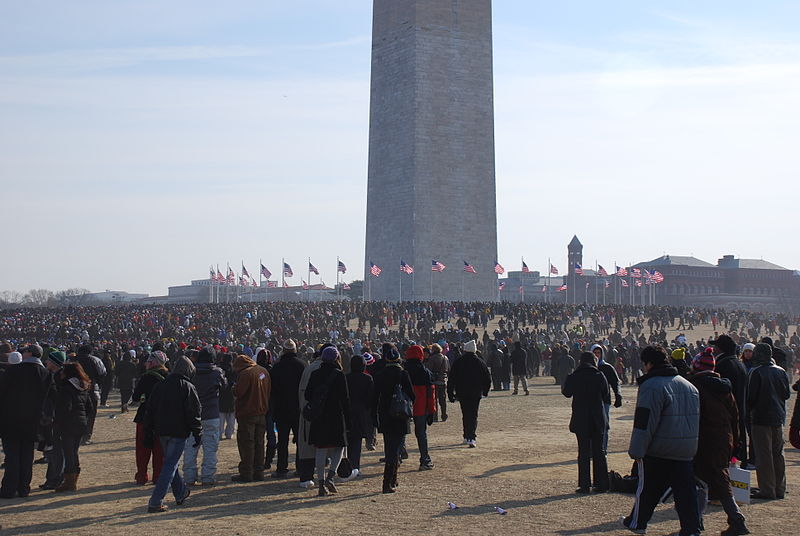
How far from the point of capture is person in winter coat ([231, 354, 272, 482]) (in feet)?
36.1

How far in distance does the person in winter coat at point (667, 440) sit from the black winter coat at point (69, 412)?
5960mm

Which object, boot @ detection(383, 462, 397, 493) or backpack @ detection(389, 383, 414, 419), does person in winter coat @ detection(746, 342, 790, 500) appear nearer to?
backpack @ detection(389, 383, 414, 419)

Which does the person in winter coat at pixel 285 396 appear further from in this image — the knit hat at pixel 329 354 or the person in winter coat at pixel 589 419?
the person in winter coat at pixel 589 419

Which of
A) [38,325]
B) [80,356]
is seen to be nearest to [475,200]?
[38,325]

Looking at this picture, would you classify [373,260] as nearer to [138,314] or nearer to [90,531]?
[138,314]

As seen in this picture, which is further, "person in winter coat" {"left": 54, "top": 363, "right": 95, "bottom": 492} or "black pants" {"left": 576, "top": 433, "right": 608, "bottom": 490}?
"person in winter coat" {"left": 54, "top": 363, "right": 95, "bottom": 492}

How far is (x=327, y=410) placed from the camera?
33.3 feet

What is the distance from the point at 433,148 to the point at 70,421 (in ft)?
159

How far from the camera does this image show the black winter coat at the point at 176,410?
9.56m

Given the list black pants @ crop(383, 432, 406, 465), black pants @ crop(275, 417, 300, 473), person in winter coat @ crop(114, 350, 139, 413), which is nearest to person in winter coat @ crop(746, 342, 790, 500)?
black pants @ crop(383, 432, 406, 465)

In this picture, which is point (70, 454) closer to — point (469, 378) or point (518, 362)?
point (469, 378)

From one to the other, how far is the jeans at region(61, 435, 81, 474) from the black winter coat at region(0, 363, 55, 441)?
328mm

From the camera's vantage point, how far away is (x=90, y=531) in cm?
859

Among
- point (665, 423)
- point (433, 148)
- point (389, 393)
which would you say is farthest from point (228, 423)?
point (433, 148)
